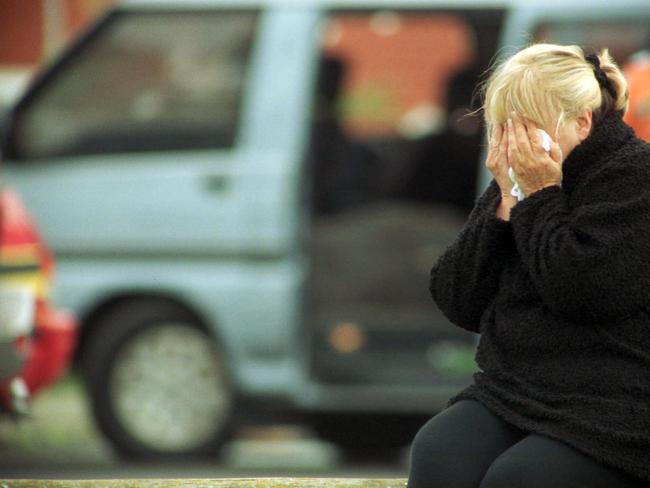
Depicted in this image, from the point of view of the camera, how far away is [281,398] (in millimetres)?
6438

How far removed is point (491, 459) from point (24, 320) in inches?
91.7

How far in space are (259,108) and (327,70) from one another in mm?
563

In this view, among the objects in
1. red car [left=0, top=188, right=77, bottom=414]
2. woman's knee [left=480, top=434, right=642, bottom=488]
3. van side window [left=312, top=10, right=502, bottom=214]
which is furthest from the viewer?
van side window [left=312, top=10, right=502, bottom=214]

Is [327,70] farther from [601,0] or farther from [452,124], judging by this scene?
[601,0]

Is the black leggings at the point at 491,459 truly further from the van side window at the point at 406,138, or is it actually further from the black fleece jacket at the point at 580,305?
the van side window at the point at 406,138

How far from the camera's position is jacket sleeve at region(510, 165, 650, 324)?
269cm

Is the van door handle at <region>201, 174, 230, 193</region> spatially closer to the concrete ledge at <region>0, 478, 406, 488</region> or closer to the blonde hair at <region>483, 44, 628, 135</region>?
the concrete ledge at <region>0, 478, 406, 488</region>

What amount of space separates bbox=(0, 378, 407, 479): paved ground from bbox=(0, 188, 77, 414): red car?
27.3 inches

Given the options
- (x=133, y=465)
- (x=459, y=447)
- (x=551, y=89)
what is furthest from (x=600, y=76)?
(x=133, y=465)

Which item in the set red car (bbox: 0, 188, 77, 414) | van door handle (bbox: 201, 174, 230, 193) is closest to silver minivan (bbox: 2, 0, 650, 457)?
van door handle (bbox: 201, 174, 230, 193)

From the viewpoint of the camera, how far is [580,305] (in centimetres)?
270

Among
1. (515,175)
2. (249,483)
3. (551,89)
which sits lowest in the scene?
(249,483)

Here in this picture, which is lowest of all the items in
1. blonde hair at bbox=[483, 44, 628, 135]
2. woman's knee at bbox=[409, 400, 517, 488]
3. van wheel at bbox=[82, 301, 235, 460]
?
van wheel at bbox=[82, 301, 235, 460]

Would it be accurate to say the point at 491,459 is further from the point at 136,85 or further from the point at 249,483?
the point at 136,85
